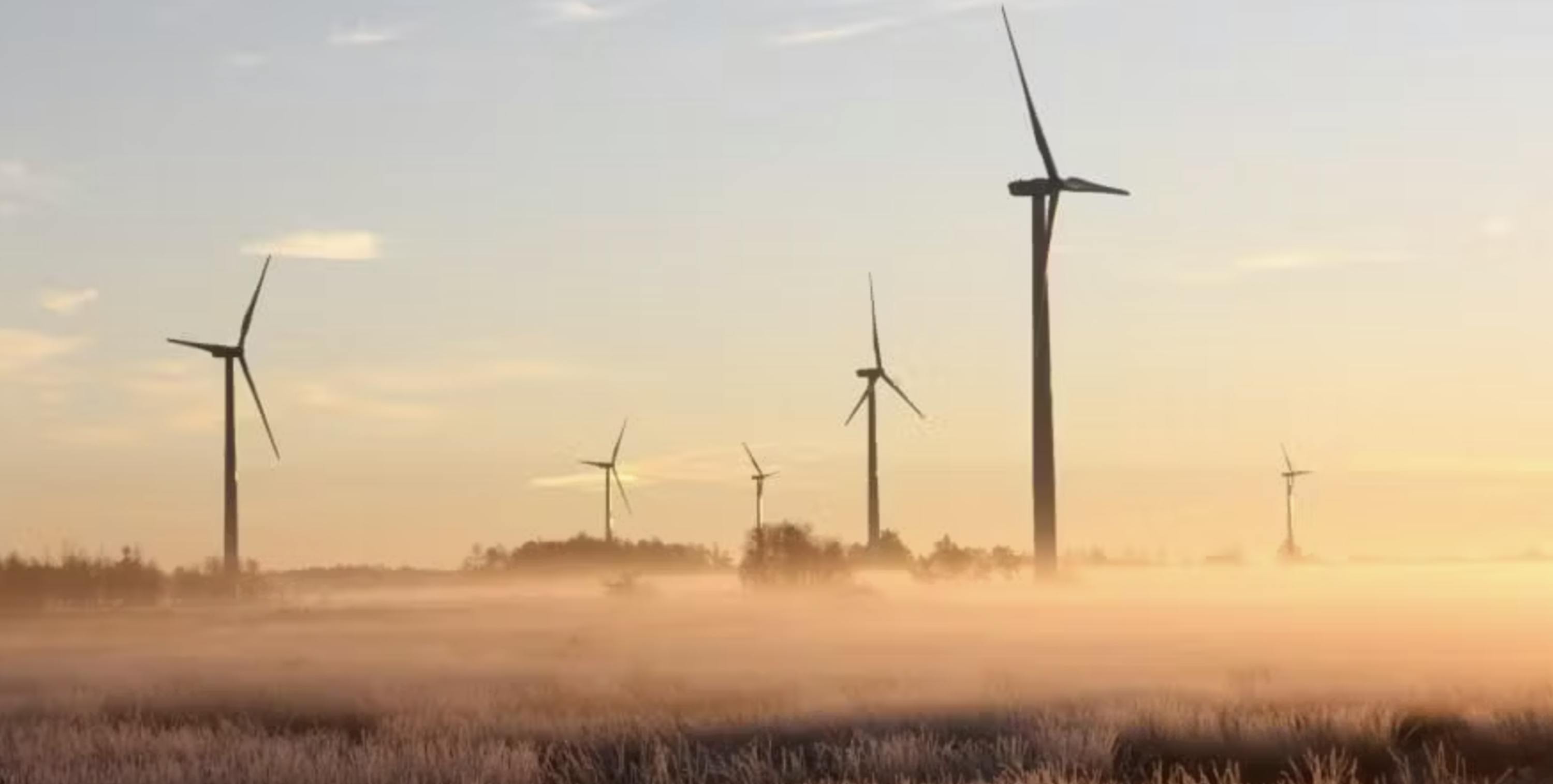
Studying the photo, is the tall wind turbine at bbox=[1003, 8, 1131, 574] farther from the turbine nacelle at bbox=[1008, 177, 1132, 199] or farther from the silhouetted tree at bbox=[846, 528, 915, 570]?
the silhouetted tree at bbox=[846, 528, 915, 570]

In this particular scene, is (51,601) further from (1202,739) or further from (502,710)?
(1202,739)

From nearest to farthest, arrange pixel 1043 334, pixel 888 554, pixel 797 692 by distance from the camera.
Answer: pixel 797 692, pixel 1043 334, pixel 888 554

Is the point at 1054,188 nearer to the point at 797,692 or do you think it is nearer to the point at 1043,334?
the point at 1043,334

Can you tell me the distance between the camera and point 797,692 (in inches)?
2098

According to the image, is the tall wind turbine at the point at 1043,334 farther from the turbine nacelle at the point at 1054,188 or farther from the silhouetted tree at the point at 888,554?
the silhouetted tree at the point at 888,554

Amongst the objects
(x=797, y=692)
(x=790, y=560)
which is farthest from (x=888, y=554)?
(x=797, y=692)

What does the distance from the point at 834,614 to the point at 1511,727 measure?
2232 inches

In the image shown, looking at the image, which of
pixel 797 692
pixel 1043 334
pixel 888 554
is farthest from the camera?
pixel 888 554

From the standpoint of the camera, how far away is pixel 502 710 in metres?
48.6

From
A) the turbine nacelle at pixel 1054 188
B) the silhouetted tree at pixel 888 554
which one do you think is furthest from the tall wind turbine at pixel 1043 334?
the silhouetted tree at pixel 888 554

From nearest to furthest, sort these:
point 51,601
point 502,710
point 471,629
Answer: point 502,710 < point 471,629 < point 51,601

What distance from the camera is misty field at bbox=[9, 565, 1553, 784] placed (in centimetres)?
3562

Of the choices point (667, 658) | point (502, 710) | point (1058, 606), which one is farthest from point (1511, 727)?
point (1058, 606)

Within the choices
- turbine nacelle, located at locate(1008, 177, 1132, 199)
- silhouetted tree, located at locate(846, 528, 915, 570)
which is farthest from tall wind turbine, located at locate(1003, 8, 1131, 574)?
silhouetted tree, located at locate(846, 528, 915, 570)
